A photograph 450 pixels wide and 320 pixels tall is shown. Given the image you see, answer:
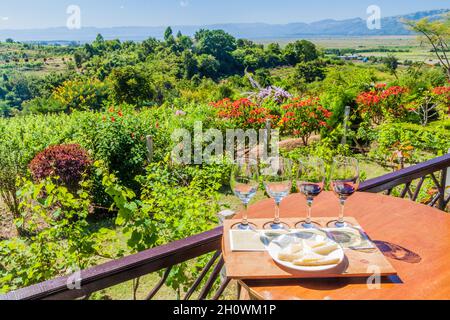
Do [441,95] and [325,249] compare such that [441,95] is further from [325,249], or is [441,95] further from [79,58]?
[79,58]

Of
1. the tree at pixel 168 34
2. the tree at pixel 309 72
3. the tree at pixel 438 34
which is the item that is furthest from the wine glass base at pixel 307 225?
the tree at pixel 168 34

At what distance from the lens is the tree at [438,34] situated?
1573 cm

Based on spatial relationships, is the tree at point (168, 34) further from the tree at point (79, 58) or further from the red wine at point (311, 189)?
the red wine at point (311, 189)

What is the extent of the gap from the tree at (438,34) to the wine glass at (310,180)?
17.7 meters

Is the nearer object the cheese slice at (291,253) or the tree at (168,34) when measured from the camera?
the cheese slice at (291,253)

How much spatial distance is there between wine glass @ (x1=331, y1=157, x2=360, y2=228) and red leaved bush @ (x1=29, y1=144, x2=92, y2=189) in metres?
4.42

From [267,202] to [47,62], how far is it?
45.6 metres

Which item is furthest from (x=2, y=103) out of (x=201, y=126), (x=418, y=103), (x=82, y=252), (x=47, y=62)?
(x=82, y=252)

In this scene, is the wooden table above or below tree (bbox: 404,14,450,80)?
below

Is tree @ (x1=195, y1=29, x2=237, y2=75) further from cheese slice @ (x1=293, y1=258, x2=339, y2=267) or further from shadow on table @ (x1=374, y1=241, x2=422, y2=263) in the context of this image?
cheese slice @ (x1=293, y1=258, x2=339, y2=267)

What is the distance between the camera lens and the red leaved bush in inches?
195

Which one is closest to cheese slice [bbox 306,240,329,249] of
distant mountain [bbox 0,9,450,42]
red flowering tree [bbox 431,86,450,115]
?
distant mountain [bbox 0,9,450,42]

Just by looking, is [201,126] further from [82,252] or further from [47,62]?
[47,62]

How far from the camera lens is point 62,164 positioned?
5.00 metres
